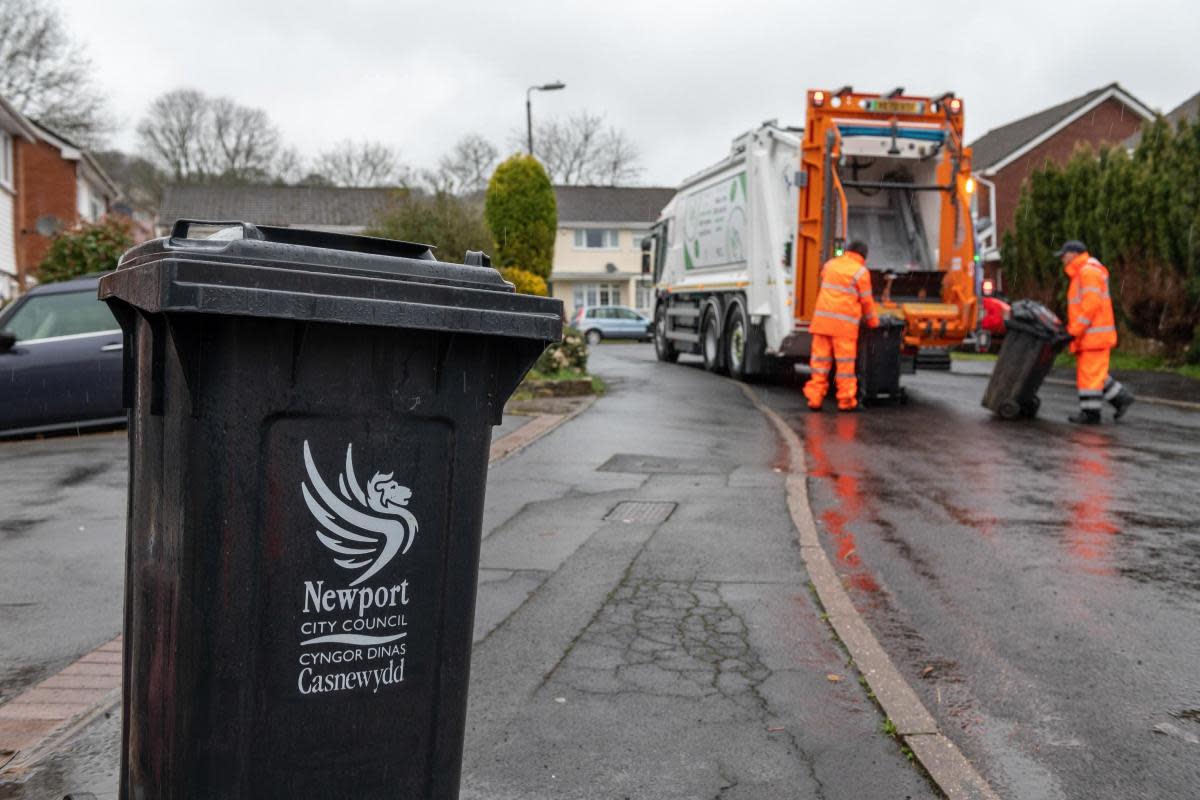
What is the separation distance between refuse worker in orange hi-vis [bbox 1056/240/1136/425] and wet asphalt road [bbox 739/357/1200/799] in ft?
3.44

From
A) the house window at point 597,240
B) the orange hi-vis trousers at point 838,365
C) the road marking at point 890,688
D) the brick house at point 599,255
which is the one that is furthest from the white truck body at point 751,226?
the house window at point 597,240

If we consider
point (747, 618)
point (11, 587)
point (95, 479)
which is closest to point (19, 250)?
point (95, 479)

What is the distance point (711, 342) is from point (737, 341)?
1.35 metres

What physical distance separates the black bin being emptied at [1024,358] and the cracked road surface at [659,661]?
16.1 feet

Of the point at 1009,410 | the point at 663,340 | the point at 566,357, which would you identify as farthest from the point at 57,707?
the point at 663,340

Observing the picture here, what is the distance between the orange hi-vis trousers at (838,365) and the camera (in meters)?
11.9

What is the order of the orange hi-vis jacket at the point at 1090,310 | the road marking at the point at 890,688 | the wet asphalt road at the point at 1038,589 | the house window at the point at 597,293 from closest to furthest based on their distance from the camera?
the road marking at the point at 890,688
the wet asphalt road at the point at 1038,589
the orange hi-vis jacket at the point at 1090,310
the house window at the point at 597,293

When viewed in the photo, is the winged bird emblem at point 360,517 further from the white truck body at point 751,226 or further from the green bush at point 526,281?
the green bush at point 526,281

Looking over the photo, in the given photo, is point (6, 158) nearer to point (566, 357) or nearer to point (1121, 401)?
point (566, 357)

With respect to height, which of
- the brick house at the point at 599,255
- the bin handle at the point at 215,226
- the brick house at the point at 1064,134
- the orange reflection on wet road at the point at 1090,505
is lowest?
the orange reflection on wet road at the point at 1090,505

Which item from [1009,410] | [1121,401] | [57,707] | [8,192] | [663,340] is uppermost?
[8,192]

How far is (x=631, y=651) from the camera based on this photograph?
4.34 metres

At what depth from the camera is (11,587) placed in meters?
5.29

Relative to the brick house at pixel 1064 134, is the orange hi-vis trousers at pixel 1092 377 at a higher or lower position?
lower
